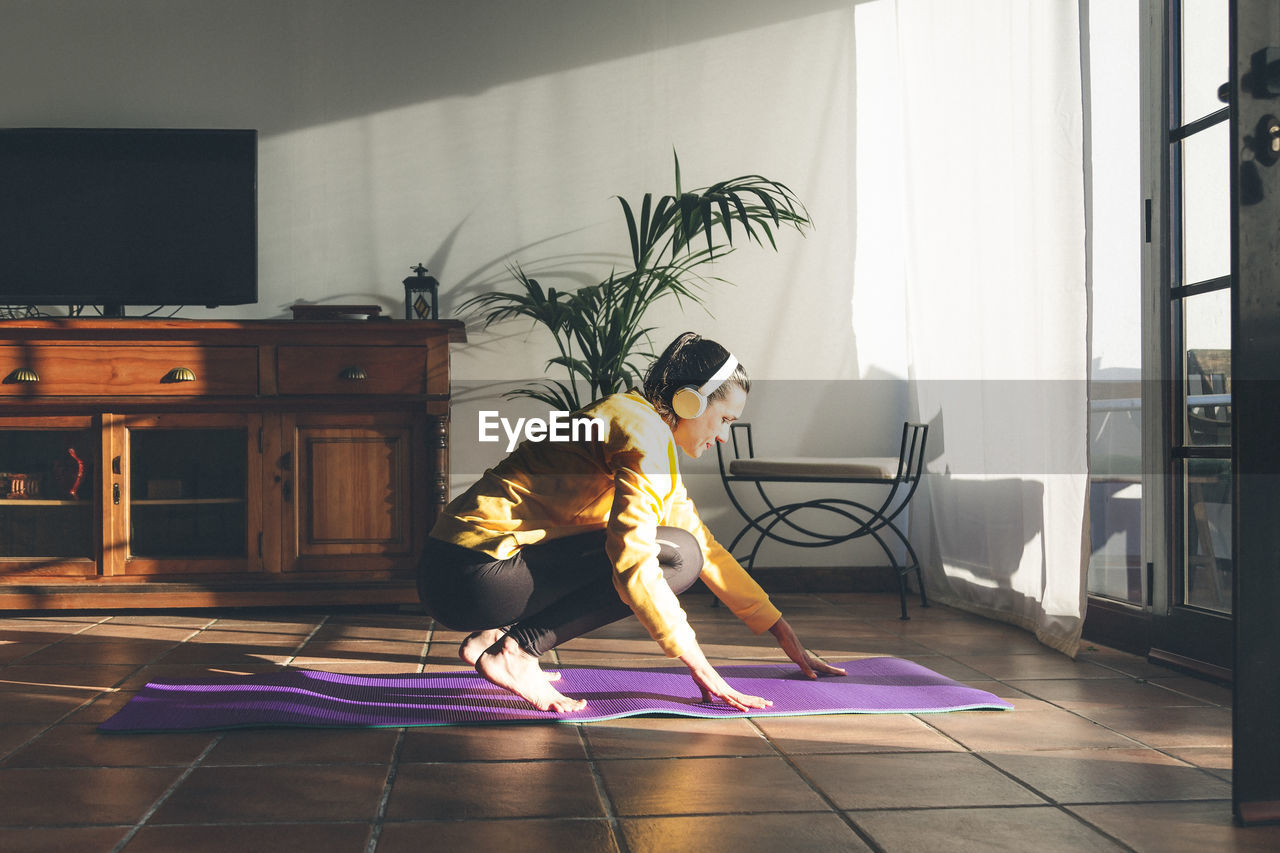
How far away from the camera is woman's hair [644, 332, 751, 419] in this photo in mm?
1864

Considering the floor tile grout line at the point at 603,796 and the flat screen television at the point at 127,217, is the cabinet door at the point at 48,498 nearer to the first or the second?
the flat screen television at the point at 127,217

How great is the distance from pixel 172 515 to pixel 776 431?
203 centimetres

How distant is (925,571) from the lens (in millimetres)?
3588

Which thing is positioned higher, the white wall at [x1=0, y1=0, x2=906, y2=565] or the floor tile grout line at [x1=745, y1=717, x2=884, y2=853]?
the white wall at [x1=0, y1=0, x2=906, y2=565]

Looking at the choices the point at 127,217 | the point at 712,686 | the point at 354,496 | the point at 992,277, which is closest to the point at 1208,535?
the point at 992,277

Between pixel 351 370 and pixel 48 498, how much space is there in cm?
96

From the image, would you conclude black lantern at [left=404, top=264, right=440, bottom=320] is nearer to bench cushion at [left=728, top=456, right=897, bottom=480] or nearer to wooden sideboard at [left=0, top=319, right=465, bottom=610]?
wooden sideboard at [left=0, top=319, right=465, bottom=610]

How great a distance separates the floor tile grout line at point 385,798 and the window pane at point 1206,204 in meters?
1.99

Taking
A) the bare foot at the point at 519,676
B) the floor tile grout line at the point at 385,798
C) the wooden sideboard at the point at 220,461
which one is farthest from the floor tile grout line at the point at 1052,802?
the wooden sideboard at the point at 220,461

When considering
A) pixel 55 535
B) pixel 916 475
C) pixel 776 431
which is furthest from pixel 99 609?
pixel 916 475

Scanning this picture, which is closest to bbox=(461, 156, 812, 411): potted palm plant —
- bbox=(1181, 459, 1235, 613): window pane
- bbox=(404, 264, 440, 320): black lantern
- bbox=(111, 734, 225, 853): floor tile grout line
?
bbox=(404, 264, 440, 320): black lantern

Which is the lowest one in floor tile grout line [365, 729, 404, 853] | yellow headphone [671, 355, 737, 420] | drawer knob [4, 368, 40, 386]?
floor tile grout line [365, 729, 404, 853]

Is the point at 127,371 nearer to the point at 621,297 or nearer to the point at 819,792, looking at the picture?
the point at 621,297

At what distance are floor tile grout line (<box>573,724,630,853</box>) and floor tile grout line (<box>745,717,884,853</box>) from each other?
0.30 meters
